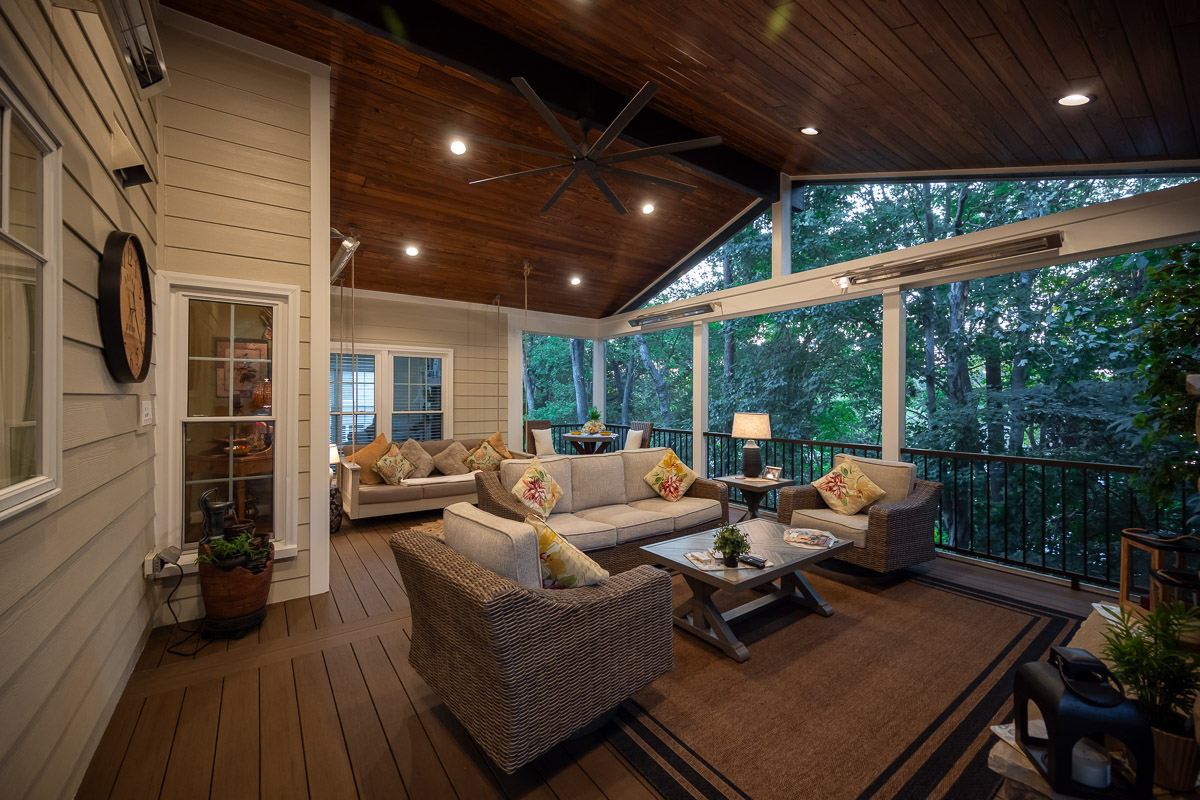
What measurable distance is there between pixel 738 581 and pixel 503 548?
1261 millimetres

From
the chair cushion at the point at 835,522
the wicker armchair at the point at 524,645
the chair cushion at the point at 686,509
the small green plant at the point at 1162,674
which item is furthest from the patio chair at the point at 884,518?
the small green plant at the point at 1162,674

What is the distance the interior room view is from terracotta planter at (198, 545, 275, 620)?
0.02 metres

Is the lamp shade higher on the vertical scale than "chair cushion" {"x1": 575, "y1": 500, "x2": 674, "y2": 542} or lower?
higher

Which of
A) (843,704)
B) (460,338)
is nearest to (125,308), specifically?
(843,704)

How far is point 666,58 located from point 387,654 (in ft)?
13.0

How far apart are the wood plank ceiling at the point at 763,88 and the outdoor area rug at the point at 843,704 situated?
9.65 ft

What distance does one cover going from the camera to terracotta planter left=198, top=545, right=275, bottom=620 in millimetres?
2730

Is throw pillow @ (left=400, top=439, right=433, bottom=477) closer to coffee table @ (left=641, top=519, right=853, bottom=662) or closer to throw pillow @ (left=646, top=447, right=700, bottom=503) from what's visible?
throw pillow @ (left=646, top=447, right=700, bottom=503)

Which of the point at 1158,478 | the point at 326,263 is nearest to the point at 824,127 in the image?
the point at 1158,478

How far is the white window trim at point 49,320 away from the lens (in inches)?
53.2

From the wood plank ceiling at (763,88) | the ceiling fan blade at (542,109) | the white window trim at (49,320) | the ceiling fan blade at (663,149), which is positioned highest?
the wood plank ceiling at (763,88)

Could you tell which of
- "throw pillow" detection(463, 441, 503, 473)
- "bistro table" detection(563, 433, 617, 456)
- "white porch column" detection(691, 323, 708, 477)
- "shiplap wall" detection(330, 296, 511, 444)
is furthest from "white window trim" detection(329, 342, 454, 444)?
"white porch column" detection(691, 323, 708, 477)

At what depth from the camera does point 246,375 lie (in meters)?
3.17

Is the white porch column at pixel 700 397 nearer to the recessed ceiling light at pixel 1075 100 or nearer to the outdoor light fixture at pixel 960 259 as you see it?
the outdoor light fixture at pixel 960 259
